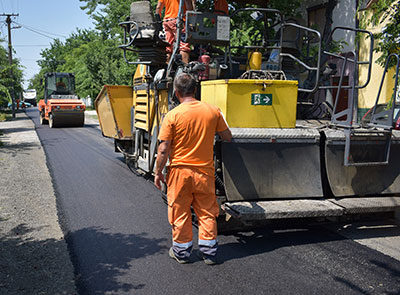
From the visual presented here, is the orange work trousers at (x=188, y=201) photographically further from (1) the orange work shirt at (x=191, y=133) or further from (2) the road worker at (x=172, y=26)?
(2) the road worker at (x=172, y=26)

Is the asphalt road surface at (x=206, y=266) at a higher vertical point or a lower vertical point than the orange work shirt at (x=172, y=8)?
lower

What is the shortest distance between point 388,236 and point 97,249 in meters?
3.34

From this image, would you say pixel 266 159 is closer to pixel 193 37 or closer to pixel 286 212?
pixel 286 212

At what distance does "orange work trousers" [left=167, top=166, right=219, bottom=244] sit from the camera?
3898 millimetres

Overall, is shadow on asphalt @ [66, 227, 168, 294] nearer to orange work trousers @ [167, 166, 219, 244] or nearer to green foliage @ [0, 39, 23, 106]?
orange work trousers @ [167, 166, 219, 244]

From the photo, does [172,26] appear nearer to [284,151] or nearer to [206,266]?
[284,151]

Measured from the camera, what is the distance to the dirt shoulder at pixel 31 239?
3.55 metres

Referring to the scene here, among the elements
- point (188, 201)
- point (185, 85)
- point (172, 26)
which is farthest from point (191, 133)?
point (172, 26)

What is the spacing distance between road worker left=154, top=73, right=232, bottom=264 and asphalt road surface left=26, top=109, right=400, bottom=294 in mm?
260

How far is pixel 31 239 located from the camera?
460 cm

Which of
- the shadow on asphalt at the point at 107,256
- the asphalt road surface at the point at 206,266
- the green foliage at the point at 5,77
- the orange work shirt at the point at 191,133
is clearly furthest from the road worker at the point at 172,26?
the green foliage at the point at 5,77

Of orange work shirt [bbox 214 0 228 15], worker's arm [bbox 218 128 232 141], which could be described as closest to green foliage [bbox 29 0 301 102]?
orange work shirt [bbox 214 0 228 15]

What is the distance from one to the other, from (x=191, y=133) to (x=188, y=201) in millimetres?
658

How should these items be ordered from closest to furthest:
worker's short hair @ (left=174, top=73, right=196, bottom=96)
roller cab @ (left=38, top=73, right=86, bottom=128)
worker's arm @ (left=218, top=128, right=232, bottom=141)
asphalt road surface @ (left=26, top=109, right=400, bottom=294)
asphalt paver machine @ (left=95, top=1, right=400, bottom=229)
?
asphalt road surface @ (left=26, top=109, right=400, bottom=294), worker's short hair @ (left=174, top=73, right=196, bottom=96), worker's arm @ (left=218, top=128, right=232, bottom=141), asphalt paver machine @ (left=95, top=1, right=400, bottom=229), roller cab @ (left=38, top=73, right=86, bottom=128)
